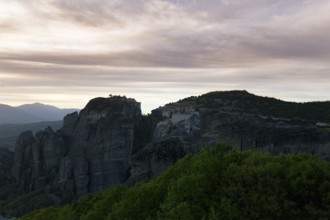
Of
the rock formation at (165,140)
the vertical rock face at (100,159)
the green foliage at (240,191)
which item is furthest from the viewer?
the vertical rock face at (100,159)

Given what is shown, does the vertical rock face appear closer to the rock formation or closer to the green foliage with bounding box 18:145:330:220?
the rock formation

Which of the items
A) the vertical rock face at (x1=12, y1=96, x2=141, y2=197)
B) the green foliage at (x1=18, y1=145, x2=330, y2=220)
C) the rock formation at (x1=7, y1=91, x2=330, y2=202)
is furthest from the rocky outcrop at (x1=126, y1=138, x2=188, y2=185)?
the green foliage at (x1=18, y1=145, x2=330, y2=220)

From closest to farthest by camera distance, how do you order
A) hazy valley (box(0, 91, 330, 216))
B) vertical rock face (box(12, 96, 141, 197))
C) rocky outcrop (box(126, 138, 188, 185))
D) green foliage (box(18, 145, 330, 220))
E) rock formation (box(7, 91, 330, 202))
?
green foliage (box(18, 145, 330, 220)) → rocky outcrop (box(126, 138, 188, 185)) → rock formation (box(7, 91, 330, 202)) → hazy valley (box(0, 91, 330, 216)) → vertical rock face (box(12, 96, 141, 197))

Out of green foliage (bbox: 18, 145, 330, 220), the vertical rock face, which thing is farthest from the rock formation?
green foliage (bbox: 18, 145, 330, 220)

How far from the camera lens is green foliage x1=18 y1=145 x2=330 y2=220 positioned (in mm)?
37719

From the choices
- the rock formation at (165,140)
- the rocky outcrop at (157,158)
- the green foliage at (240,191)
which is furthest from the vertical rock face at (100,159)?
the green foliage at (240,191)

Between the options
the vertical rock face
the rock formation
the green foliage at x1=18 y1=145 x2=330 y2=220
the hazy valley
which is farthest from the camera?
the vertical rock face

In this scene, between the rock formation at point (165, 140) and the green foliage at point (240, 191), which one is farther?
the rock formation at point (165, 140)

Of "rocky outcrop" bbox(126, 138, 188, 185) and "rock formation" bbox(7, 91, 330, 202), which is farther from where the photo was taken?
"rock formation" bbox(7, 91, 330, 202)

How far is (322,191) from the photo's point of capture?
123 feet

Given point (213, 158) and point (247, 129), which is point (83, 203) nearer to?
point (213, 158)

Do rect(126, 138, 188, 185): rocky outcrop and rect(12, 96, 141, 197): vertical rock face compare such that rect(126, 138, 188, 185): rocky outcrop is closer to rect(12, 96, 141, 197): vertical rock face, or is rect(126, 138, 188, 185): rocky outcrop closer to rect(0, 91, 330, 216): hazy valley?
rect(0, 91, 330, 216): hazy valley

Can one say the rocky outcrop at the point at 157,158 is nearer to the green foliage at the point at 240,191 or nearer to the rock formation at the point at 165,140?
the rock formation at the point at 165,140

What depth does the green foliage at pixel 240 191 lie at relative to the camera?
37.7 m
